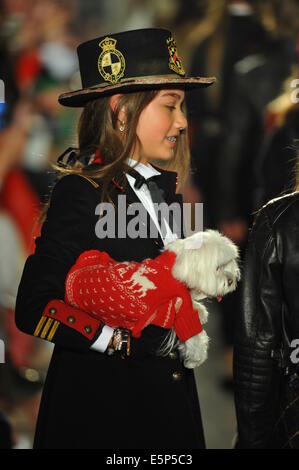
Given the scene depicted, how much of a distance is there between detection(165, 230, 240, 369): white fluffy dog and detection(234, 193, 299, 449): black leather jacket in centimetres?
7

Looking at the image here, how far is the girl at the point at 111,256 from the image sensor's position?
2.66 metres

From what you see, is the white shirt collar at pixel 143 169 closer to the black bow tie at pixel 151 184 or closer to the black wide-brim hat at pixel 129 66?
the black bow tie at pixel 151 184

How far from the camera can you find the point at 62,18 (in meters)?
7.11

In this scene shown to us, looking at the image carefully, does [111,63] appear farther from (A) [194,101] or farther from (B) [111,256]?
(A) [194,101]

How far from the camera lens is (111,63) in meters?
2.82

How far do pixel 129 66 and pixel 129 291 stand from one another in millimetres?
709

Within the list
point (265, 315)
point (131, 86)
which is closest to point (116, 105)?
point (131, 86)

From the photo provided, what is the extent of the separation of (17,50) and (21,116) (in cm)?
47

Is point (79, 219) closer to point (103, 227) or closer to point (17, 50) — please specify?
point (103, 227)

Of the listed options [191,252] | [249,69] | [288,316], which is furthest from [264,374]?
[249,69]

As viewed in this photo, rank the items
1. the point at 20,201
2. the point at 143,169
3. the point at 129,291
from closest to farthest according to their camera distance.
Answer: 1. the point at 129,291
2. the point at 143,169
3. the point at 20,201

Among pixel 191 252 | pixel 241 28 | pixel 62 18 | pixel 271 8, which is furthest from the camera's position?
pixel 62 18

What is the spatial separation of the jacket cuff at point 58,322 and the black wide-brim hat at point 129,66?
2.17ft

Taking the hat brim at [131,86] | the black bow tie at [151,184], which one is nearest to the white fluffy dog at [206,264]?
the black bow tie at [151,184]
